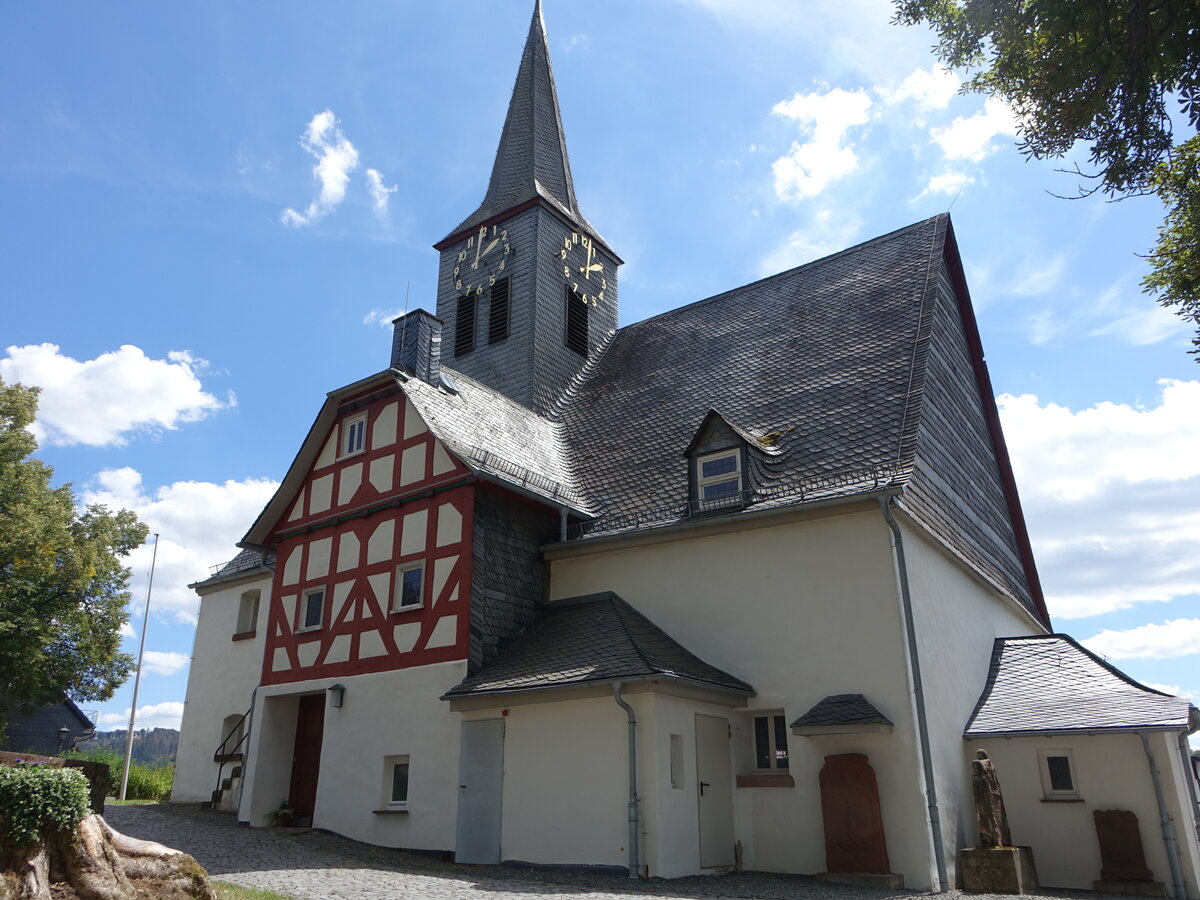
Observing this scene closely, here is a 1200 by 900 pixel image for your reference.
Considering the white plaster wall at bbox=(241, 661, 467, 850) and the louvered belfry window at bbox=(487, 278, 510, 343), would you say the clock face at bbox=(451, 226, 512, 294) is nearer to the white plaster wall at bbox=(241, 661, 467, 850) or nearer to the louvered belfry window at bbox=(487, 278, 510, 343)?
the louvered belfry window at bbox=(487, 278, 510, 343)

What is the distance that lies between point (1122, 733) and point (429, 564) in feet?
34.7

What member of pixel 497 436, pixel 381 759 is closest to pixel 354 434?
pixel 497 436

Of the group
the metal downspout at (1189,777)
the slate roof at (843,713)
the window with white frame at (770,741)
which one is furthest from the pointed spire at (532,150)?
the metal downspout at (1189,777)

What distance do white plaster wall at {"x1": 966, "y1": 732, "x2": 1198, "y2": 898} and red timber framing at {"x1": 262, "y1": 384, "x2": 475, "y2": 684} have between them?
28.1 feet

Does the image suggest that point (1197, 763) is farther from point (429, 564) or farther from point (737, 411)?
point (429, 564)

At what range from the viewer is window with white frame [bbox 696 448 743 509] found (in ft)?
50.2

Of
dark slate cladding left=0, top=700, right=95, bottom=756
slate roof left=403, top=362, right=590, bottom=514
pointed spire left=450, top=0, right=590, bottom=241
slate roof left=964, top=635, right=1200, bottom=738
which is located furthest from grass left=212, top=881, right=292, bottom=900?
dark slate cladding left=0, top=700, right=95, bottom=756

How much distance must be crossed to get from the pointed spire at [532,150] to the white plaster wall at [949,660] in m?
15.6

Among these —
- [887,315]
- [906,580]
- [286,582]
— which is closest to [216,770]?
[286,582]

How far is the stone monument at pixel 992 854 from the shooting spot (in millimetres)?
11836

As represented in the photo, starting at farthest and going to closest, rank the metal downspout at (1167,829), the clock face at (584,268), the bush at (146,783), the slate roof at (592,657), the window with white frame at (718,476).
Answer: the bush at (146,783), the clock face at (584,268), the window with white frame at (718,476), the slate roof at (592,657), the metal downspout at (1167,829)

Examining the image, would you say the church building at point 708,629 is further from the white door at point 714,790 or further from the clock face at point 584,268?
the clock face at point 584,268

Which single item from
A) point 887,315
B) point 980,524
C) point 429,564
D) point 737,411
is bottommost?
point 429,564

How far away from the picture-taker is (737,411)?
17750 millimetres
